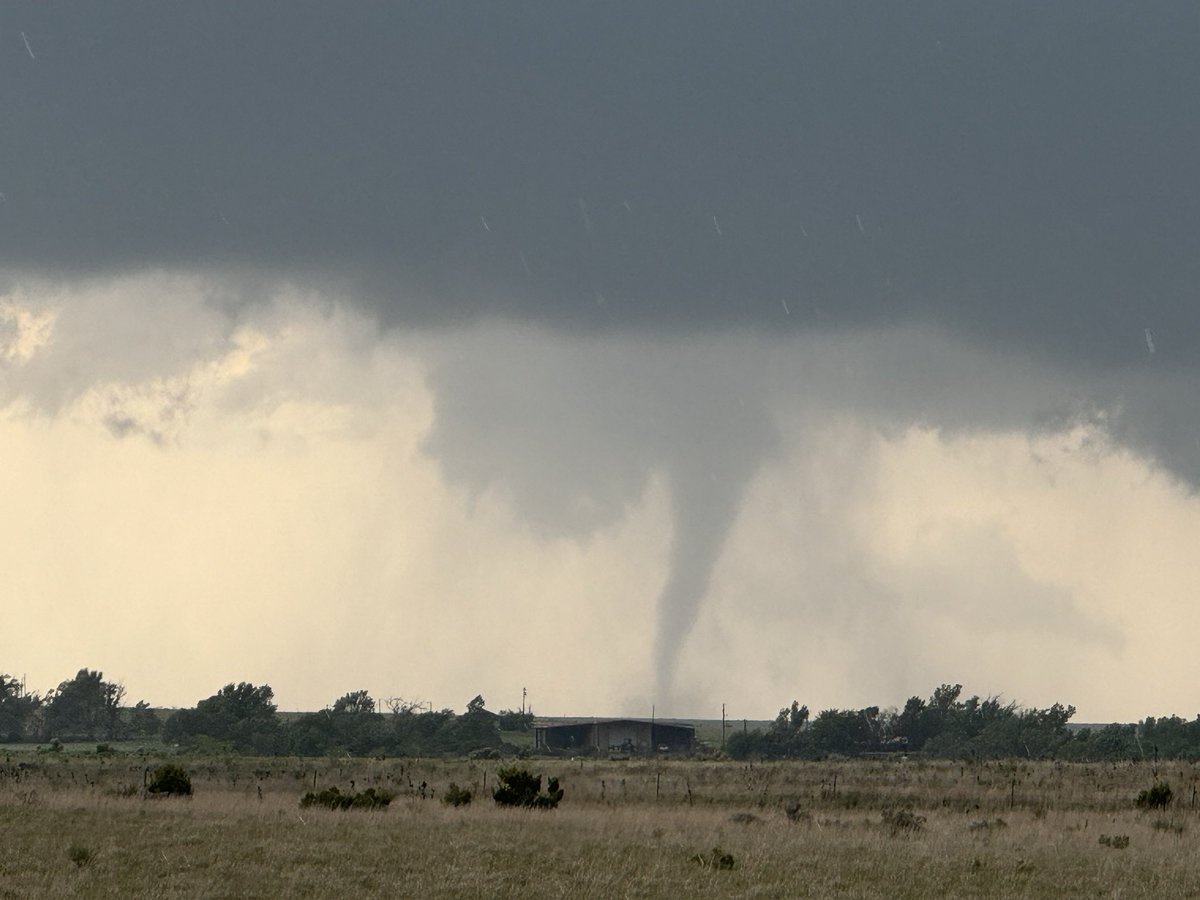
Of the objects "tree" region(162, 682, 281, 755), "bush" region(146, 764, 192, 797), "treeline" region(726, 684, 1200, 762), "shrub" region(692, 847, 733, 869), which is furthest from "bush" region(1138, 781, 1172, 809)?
"tree" region(162, 682, 281, 755)

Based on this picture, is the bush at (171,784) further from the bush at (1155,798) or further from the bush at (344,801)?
the bush at (1155,798)

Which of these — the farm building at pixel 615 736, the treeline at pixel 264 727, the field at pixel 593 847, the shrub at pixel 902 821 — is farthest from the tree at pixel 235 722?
the shrub at pixel 902 821

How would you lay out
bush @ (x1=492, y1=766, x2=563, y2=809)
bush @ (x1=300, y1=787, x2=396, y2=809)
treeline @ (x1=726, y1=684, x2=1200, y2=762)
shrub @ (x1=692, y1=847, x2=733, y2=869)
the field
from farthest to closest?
1. treeline @ (x1=726, y1=684, x2=1200, y2=762)
2. bush @ (x1=492, y1=766, x2=563, y2=809)
3. bush @ (x1=300, y1=787, x2=396, y2=809)
4. shrub @ (x1=692, y1=847, x2=733, y2=869)
5. the field

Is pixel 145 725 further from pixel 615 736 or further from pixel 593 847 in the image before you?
pixel 593 847

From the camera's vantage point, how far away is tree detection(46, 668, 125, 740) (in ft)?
625

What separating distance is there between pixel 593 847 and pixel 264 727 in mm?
115218

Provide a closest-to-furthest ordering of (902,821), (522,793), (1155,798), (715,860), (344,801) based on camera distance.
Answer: (715,860) → (902,821) → (344,801) → (522,793) → (1155,798)

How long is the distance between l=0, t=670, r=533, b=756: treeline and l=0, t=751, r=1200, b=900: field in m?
79.5

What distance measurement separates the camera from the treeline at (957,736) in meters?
132

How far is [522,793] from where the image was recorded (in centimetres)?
5088

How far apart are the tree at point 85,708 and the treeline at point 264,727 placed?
127 mm

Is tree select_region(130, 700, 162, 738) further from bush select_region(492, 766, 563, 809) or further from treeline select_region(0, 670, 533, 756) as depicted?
bush select_region(492, 766, 563, 809)

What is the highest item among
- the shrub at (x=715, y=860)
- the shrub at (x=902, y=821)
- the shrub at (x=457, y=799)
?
the shrub at (x=457, y=799)

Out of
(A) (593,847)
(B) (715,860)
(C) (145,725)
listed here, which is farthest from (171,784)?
(C) (145,725)
